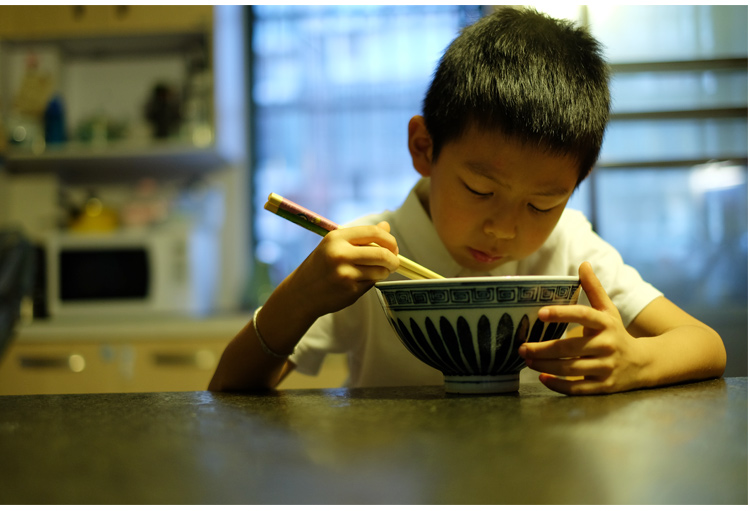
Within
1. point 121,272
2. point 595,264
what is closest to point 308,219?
point 595,264

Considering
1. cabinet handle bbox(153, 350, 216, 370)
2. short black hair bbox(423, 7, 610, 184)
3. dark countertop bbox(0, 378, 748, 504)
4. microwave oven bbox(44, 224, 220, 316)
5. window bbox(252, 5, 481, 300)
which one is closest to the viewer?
dark countertop bbox(0, 378, 748, 504)

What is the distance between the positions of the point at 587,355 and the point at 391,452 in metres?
0.30

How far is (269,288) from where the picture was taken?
2.96 metres

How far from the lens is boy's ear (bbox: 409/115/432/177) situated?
3.07 feet

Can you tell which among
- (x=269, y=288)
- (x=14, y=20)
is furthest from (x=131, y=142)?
(x=269, y=288)

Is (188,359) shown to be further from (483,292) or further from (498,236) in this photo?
(483,292)

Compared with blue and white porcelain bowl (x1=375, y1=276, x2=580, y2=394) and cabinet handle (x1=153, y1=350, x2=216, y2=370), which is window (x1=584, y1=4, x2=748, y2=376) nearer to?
cabinet handle (x1=153, y1=350, x2=216, y2=370)

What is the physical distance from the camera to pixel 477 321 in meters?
0.61

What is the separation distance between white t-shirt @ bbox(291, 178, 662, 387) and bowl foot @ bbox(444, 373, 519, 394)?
287 millimetres

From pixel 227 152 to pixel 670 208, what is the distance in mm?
1831

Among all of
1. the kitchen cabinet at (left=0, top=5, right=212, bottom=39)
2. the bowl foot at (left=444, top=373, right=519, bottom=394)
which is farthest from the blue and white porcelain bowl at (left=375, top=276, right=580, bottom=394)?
the kitchen cabinet at (left=0, top=5, right=212, bottom=39)

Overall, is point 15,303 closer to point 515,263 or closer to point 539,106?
point 515,263

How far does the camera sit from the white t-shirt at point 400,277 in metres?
0.95

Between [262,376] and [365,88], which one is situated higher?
[365,88]
